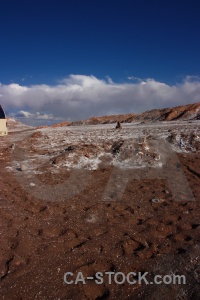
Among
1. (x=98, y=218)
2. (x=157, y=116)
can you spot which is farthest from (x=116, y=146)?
(x=157, y=116)

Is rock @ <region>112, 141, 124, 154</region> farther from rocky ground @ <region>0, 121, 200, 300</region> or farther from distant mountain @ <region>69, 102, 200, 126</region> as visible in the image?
distant mountain @ <region>69, 102, 200, 126</region>

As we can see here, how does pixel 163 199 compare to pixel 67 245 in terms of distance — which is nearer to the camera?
pixel 67 245

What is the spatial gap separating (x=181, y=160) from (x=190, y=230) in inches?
306

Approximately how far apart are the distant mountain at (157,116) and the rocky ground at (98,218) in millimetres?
26601

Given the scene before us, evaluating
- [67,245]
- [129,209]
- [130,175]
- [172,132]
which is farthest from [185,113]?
[67,245]

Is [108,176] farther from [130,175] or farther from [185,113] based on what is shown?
[185,113]

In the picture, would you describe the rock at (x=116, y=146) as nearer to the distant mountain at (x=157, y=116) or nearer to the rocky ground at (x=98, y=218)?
the rocky ground at (x=98, y=218)

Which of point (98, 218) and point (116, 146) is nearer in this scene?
point (98, 218)

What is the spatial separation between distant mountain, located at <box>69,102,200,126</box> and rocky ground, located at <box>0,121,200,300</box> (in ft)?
87.3

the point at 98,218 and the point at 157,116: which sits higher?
the point at 157,116

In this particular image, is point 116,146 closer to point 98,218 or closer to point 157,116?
point 98,218

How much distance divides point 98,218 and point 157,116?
40.3 meters

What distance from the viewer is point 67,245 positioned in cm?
736

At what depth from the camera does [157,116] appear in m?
47.4
